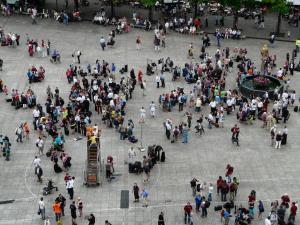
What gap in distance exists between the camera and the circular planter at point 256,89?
49.2m

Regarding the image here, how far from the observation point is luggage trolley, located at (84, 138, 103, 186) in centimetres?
3706

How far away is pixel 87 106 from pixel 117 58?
1298cm

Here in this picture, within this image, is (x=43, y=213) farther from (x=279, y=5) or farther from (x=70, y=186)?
(x=279, y=5)

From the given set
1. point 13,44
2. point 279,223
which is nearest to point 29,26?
point 13,44

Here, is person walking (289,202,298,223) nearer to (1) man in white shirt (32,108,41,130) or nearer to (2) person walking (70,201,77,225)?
(2) person walking (70,201,77,225)

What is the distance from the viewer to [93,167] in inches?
1467

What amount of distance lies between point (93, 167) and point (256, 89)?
735 inches

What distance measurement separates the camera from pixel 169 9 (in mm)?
70750

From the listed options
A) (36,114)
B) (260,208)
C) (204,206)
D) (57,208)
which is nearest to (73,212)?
(57,208)

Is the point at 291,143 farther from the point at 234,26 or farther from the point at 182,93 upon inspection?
the point at 234,26

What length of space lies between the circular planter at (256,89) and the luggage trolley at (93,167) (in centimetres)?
1706

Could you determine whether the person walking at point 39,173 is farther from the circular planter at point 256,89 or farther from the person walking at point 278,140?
the circular planter at point 256,89

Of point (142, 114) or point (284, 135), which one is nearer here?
point (284, 135)

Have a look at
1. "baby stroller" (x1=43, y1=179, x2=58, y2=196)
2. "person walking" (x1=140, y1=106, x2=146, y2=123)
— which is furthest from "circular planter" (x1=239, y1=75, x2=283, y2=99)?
"baby stroller" (x1=43, y1=179, x2=58, y2=196)
